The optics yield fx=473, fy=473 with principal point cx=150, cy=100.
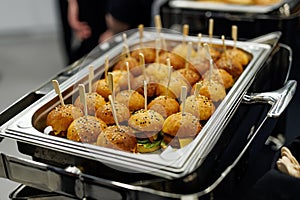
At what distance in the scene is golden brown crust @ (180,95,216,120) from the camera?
1027 millimetres

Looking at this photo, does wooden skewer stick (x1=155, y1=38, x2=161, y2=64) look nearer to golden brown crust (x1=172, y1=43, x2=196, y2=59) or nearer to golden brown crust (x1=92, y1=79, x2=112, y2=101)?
golden brown crust (x1=172, y1=43, x2=196, y2=59)

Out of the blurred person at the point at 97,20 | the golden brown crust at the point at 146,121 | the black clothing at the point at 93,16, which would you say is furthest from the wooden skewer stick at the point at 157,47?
the black clothing at the point at 93,16

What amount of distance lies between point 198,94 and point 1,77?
2250mm

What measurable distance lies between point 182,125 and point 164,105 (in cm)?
11

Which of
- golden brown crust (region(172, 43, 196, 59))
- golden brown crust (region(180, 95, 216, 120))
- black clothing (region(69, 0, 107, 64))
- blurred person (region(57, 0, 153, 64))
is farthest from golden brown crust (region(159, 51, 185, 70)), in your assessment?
black clothing (region(69, 0, 107, 64))

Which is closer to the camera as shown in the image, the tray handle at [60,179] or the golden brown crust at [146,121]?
the tray handle at [60,179]

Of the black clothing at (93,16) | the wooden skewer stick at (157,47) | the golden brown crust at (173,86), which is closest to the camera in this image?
the golden brown crust at (173,86)

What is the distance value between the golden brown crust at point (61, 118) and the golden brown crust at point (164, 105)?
167mm

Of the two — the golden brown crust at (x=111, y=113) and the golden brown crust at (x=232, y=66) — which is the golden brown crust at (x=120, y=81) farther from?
the golden brown crust at (x=232, y=66)

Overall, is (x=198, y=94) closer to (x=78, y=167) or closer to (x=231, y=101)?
(x=231, y=101)

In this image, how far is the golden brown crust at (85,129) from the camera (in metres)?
0.96

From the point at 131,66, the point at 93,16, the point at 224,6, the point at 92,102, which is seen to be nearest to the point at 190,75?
the point at 131,66

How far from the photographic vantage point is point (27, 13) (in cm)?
355

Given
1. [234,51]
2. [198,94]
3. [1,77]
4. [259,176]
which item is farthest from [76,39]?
[259,176]
